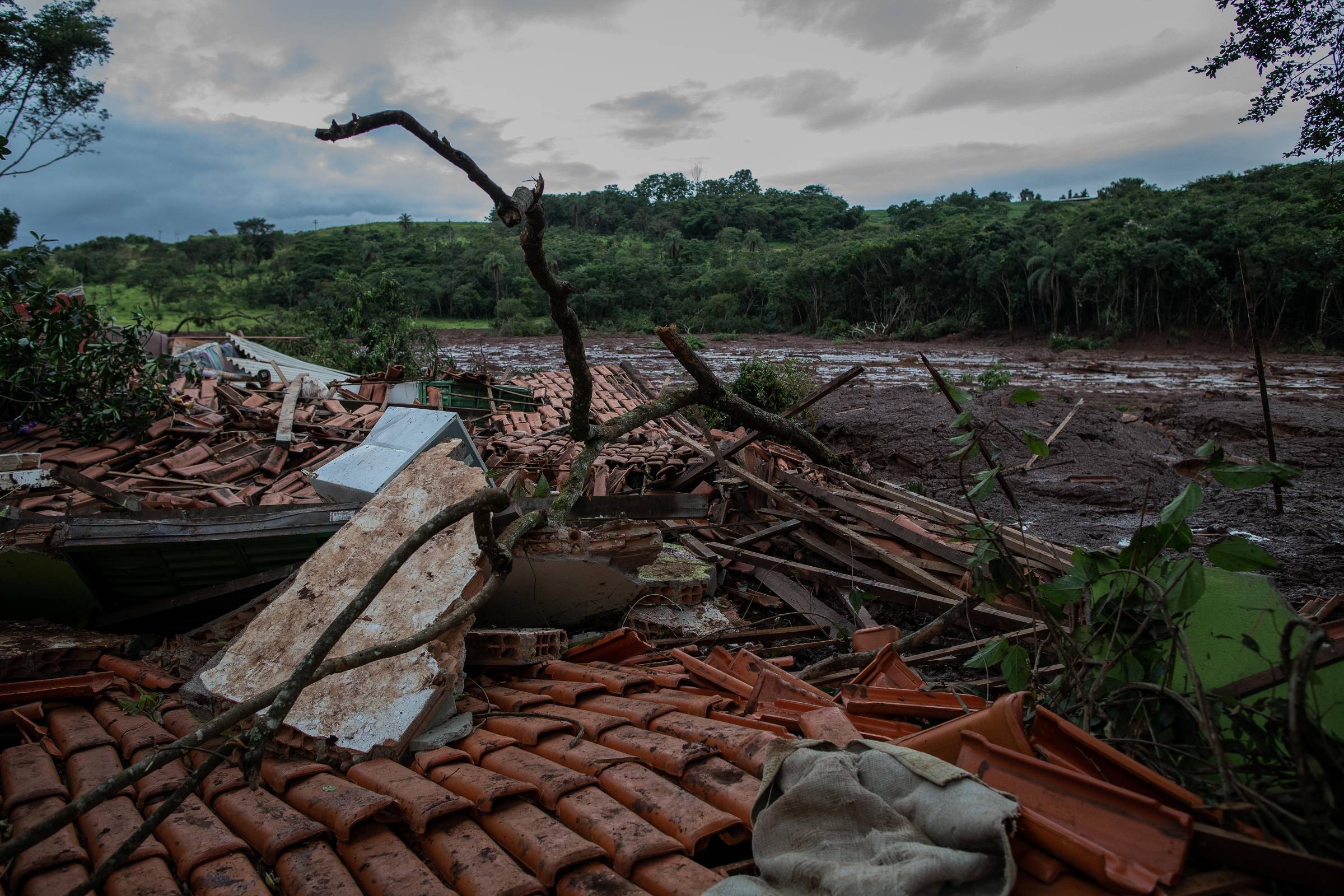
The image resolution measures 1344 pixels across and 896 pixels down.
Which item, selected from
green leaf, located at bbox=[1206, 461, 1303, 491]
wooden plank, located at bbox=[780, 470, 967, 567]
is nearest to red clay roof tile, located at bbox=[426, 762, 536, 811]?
green leaf, located at bbox=[1206, 461, 1303, 491]

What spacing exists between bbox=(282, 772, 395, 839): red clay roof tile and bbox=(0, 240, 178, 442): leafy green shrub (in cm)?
841

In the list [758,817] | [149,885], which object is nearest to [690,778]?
[758,817]

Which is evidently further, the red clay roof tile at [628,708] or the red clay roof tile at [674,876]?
the red clay roof tile at [628,708]

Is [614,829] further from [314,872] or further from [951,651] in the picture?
[951,651]

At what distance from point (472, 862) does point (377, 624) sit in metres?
1.52

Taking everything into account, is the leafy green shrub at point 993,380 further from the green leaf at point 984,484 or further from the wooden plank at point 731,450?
the green leaf at point 984,484

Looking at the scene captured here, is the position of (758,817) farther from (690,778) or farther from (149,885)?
(149,885)

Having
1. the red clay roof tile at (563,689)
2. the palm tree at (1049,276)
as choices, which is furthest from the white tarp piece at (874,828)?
the palm tree at (1049,276)

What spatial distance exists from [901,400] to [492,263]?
44.3 m

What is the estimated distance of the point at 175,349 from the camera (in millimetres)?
14094

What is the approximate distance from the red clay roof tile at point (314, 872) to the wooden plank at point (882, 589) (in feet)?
14.3

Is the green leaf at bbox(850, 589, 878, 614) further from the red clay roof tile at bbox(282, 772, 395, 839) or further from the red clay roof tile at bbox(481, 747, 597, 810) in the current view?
the red clay roof tile at bbox(282, 772, 395, 839)

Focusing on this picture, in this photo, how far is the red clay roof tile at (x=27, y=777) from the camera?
107 inches

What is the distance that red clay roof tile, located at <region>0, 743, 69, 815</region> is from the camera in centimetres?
272
